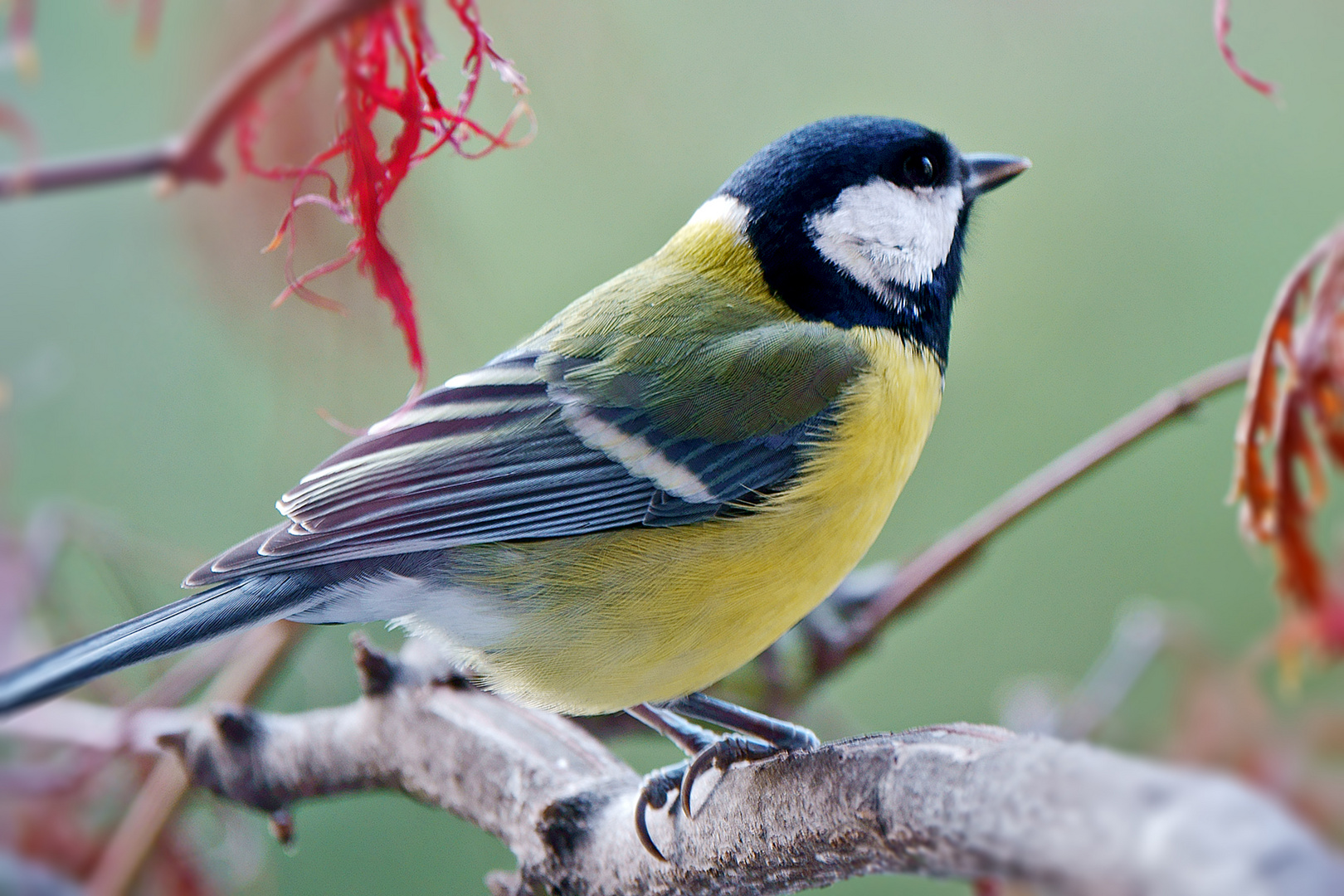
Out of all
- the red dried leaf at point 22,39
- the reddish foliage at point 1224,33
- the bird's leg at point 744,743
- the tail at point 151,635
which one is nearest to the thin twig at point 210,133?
the red dried leaf at point 22,39

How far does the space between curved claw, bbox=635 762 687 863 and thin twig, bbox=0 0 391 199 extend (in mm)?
451

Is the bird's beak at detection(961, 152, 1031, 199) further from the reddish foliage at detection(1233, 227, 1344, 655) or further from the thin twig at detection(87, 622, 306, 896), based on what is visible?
the thin twig at detection(87, 622, 306, 896)

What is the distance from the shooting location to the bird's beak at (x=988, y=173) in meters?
1.01

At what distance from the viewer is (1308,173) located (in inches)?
64.1

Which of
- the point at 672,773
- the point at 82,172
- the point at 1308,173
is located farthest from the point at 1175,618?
the point at 1308,173

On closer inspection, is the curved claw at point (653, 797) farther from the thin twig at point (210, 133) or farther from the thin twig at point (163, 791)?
the thin twig at point (210, 133)

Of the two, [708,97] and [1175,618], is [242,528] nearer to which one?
[708,97]

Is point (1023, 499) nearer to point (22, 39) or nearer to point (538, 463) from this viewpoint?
point (538, 463)

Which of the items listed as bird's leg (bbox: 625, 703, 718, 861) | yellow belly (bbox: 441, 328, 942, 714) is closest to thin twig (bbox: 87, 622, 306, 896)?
yellow belly (bbox: 441, 328, 942, 714)

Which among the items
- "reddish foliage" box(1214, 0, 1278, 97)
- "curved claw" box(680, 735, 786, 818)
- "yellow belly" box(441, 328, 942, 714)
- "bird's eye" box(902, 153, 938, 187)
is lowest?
"curved claw" box(680, 735, 786, 818)

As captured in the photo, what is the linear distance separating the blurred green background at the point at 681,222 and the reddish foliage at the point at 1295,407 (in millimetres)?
180

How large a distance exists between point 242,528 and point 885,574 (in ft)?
2.66

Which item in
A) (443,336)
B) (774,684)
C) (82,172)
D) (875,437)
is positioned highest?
(82,172)

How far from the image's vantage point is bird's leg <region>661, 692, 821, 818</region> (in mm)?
749
